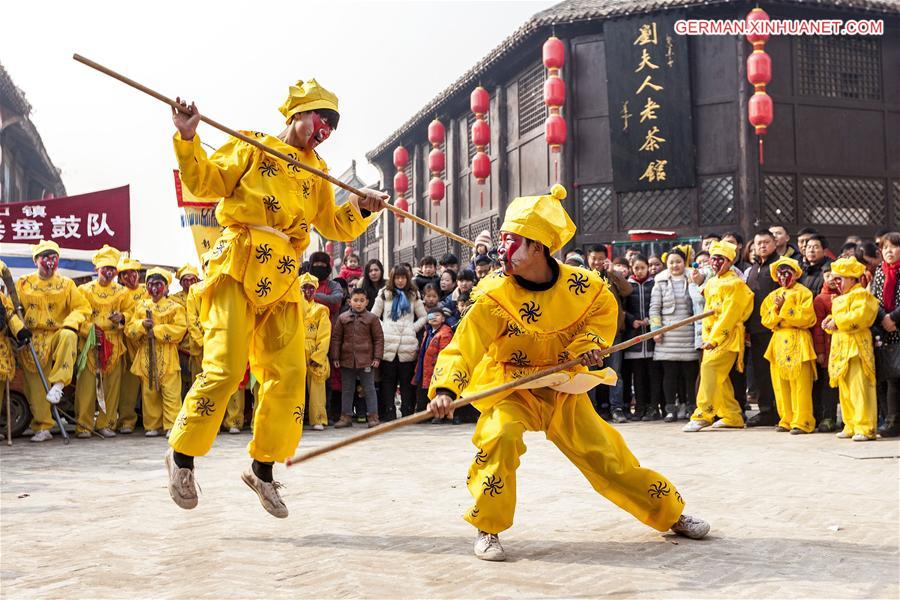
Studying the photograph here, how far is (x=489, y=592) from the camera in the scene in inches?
130

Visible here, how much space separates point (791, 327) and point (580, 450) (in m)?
5.14

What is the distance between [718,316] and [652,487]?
504cm

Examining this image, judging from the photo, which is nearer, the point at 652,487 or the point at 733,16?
the point at 652,487

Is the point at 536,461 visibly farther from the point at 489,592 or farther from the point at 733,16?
the point at 733,16

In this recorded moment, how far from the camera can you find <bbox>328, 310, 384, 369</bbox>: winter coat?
984cm

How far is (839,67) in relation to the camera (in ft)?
49.0

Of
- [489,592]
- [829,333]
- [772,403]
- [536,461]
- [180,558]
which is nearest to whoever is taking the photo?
[489,592]

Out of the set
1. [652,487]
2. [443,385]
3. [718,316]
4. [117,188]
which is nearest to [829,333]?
[718,316]

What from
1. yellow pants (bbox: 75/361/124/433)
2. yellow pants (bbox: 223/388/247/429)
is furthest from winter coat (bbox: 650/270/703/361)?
yellow pants (bbox: 75/361/124/433)

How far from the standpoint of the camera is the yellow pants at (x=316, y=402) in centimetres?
973

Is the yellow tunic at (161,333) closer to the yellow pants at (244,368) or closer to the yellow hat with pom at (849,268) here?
the yellow pants at (244,368)

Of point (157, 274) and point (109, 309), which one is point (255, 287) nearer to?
point (157, 274)

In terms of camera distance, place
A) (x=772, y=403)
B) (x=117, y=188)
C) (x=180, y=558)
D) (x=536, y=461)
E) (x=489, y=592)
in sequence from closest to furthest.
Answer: (x=489, y=592), (x=180, y=558), (x=536, y=461), (x=772, y=403), (x=117, y=188)

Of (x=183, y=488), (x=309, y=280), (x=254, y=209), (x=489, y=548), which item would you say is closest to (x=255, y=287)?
(x=254, y=209)
